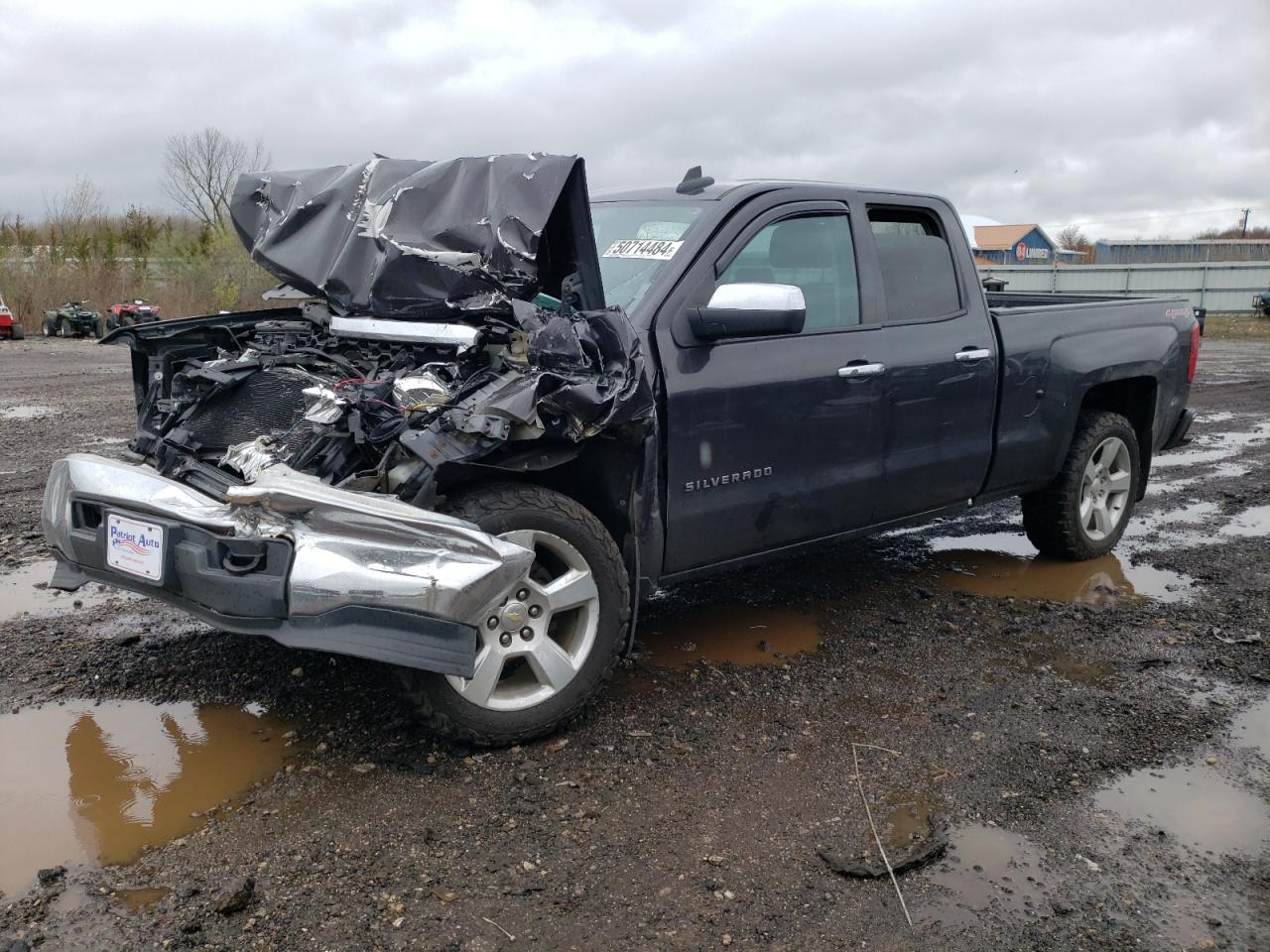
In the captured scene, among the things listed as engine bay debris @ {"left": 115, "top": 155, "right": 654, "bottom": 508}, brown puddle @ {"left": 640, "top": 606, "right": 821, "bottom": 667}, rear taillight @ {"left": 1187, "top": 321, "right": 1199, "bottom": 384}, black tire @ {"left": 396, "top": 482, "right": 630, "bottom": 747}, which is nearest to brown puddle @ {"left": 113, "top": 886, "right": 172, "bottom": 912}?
black tire @ {"left": 396, "top": 482, "right": 630, "bottom": 747}

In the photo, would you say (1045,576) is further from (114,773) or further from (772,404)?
(114,773)

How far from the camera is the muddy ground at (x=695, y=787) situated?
2.58m

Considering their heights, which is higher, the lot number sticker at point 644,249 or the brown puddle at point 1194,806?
the lot number sticker at point 644,249

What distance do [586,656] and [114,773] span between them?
151 cm

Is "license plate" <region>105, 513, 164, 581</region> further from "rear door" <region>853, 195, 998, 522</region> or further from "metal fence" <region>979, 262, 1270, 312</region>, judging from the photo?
"metal fence" <region>979, 262, 1270, 312</region>

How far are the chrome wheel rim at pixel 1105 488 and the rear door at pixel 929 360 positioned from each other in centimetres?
110

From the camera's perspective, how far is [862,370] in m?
4.32

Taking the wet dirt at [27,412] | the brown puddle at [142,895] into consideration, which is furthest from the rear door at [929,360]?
the wet dirt at [27,412]

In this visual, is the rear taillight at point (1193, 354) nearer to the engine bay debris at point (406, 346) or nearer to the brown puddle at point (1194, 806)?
the brown puddle at point (1194, 806)

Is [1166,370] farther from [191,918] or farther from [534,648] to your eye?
[191,918]

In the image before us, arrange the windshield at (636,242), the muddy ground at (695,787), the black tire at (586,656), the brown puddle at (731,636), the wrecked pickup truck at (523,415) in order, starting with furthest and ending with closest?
the brown puddle at (731,636) < the windshield at (636,242) < the black tire at (586,656) < the wrecked pickup truck at (523,415) < the muddy ground at (695,787)

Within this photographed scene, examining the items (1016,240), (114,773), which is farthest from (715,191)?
(1016,240)

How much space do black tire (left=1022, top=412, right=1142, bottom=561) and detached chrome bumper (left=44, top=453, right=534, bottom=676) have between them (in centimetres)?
365

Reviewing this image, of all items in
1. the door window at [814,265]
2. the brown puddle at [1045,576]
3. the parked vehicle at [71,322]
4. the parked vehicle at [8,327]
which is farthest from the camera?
the parked vehicle at [71,322]
